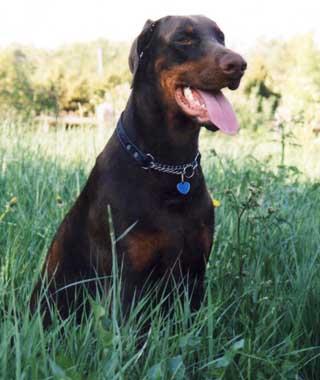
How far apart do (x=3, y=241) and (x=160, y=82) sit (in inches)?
44.7

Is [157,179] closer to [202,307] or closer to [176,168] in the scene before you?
[176,168]

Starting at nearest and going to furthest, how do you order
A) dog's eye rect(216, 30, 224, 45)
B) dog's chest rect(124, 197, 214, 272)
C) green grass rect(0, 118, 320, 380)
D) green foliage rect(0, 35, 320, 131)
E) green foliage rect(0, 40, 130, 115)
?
green grass rect(0, 118, 320, 380) < dog's chest rect(124, 197, 214, 272) < dog's eye rect(216, 30, 224, 45) < green foliage rect(0, 40, 130, 115) < green foliage rect(0, 35, 320, 131)

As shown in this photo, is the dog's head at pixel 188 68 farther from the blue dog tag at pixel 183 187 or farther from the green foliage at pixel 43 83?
the green foliage at pixel 43 83

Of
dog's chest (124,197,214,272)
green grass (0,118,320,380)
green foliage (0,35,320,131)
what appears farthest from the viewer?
green foliage (0,35,320,131)

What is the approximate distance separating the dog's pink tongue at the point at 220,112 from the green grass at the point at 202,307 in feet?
0.83

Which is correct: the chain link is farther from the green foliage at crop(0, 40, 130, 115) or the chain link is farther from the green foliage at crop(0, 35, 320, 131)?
the green foliage at crop(0, 40, 130, 115)

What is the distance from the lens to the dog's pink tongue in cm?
230

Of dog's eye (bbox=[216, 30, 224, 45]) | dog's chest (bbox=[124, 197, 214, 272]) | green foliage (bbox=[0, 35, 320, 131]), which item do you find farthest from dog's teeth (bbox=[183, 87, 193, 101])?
green foliage (bbox=[0, 35, 320, 131])

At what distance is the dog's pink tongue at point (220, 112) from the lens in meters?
2.30

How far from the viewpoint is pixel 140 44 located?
2473mm

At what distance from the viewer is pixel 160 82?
2.38m

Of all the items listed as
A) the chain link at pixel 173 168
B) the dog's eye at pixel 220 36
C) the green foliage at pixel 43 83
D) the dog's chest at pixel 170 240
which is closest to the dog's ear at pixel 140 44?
the dog's eye at pixel 220 36

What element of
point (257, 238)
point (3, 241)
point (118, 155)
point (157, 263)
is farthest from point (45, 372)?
point (257, 238)

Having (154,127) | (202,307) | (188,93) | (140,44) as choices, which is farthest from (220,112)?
(202,307)
